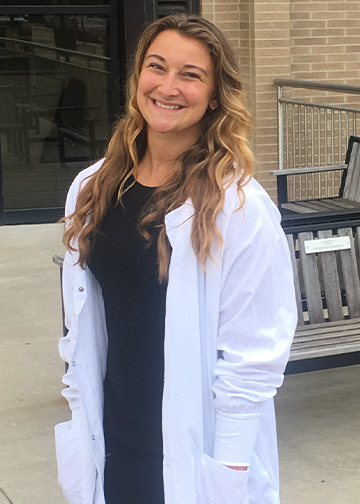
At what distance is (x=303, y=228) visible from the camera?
472 centimetres

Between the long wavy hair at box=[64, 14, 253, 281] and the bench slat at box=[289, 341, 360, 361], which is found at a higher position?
the long wavy hair at box=[64, 14, 253, 281]

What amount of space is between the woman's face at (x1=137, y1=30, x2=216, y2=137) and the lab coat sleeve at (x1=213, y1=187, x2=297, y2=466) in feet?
0.87

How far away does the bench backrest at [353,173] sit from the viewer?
7.33 metres

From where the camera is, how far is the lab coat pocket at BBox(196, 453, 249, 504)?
2.06 meters

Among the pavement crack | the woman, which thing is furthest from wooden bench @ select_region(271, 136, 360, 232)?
the woman

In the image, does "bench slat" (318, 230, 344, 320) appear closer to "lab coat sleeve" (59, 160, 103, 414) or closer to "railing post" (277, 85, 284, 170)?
"lab coat sleeve" (59, 160, 103, 414)

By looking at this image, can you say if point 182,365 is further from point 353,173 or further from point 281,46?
point 281,46

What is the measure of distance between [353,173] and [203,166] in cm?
550

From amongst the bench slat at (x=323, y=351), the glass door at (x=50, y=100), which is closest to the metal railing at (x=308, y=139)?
the glass door at (x=50, y=100)

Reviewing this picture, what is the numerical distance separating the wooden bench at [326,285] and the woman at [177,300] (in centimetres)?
227

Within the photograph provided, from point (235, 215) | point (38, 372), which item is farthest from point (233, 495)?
point (38, 372)

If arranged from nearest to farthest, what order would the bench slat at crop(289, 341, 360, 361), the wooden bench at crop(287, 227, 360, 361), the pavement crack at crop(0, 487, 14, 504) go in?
the pavement crack at crop(0, 487, 14, 504)
the bench slat at crop(289, 341, 360, 361)
the wooden bench at crop(287, 227, 360, 361)

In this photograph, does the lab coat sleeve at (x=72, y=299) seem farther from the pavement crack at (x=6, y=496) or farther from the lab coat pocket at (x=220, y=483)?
the pavement crack at (x=6, y=496)

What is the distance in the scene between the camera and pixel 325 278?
475cm
